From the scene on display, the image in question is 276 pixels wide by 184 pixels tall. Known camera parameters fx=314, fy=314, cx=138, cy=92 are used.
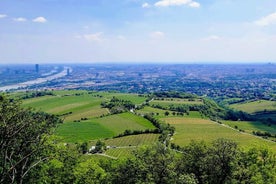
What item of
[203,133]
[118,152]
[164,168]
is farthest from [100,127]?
[164,168]

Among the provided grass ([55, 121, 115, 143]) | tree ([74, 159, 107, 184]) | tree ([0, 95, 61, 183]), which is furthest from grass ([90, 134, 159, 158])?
tree ([0, 95, 61, 183])

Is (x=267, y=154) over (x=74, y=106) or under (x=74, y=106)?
over

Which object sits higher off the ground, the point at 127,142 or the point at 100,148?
the point at 100,148

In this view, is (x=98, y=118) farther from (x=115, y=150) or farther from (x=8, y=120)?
(x=8, y=120)

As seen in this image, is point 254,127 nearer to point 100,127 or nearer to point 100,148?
point 100,127

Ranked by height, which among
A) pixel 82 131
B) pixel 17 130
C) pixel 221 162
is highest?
pixel 17 130

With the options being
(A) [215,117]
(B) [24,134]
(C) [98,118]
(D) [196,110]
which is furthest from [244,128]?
(B) [24,134]

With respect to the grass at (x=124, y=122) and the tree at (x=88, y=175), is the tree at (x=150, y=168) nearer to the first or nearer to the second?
the tree at (x=88, y=175)

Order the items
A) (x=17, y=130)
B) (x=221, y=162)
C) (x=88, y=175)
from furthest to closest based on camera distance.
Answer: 1. (x=221, y=162)
2. (x=88, y=175)
3. (x=17, y=130)

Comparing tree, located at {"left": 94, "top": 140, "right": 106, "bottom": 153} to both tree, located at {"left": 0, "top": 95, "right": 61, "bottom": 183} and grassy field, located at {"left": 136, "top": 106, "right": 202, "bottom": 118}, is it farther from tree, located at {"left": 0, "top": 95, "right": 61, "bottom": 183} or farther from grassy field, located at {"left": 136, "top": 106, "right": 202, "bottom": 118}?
tree, located at {"left": 0, "top": 95, "right": 61, "bottom": 183}
